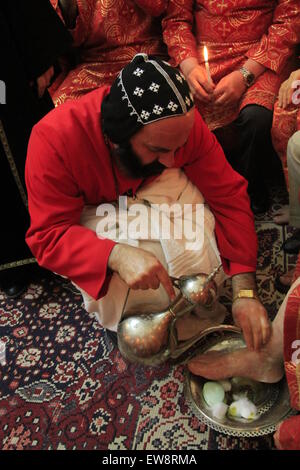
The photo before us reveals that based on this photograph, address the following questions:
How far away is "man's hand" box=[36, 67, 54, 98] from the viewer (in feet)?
5.41

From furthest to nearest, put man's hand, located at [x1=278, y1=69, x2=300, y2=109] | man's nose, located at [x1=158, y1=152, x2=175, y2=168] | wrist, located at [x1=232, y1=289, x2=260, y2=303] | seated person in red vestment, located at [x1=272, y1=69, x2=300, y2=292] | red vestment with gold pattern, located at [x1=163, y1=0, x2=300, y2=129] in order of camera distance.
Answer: red vestment with gold pattern, located at [x1=163, y1=0, x2=300, y2=129]
man's hand, located at [x1=278, y1=69, x2=300, y2=109]
seated person in red vestment, located at [x1=272, y1=69, x2=300, y2=292]
wrist, located at [x1=232, y1=289, x2=260, y2=303]
man's nose, located at [x1=158, y1=152, x2=175, y2=168]

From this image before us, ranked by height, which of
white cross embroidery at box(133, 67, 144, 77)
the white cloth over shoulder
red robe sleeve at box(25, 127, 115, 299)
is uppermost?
white cross embroidery at box(133, 67, 144, 77)

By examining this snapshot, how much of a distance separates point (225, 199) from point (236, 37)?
95 centimetres

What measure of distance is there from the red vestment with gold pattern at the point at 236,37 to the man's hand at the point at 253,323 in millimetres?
1000

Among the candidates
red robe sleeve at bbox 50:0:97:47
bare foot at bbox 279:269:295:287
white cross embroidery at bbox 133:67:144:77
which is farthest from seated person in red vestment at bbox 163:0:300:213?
white cross embroidery at bbox 133:67:144:77

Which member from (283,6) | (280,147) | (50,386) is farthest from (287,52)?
(50,386)

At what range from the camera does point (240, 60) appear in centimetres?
197

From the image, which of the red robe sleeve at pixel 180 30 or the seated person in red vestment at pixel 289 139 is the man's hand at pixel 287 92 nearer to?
the seated person in red vestment at pixel 289 139

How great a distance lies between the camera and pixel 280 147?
6.06 feet

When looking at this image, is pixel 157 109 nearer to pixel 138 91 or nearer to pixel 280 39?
pixel 138 91

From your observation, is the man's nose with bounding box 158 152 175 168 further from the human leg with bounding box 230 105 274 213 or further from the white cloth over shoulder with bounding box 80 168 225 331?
the human leg with bounding box 230 105 274 213

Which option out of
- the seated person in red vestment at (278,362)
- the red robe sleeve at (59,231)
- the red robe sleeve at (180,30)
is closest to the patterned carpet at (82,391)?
the seated person in red vestment at (278,362)

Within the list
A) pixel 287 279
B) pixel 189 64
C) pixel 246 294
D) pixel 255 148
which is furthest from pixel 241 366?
pixel 189 64

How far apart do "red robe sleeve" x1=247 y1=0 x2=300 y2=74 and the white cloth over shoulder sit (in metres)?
0.83
